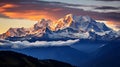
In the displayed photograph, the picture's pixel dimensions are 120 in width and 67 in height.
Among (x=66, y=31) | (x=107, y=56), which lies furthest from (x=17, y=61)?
(x=107, y=56)

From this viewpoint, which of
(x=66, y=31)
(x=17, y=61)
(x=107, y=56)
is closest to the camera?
(x=66, y=31)

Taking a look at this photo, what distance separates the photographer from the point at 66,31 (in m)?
11.4

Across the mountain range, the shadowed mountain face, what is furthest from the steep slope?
the shadowed mountain face

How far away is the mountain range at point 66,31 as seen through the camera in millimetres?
11250

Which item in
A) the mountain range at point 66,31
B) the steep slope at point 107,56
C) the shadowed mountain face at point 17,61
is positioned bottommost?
the shadowed mountain face at point 17,61

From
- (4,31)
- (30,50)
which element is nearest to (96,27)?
(30,50)

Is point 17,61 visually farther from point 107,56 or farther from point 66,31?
point 107,56

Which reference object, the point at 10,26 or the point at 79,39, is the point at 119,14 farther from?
the point at 10,26

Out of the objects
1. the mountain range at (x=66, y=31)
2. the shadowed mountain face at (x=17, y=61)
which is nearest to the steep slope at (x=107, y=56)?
the mountain range at (x=66, y=31)

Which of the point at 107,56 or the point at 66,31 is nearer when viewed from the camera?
the point at 66,31

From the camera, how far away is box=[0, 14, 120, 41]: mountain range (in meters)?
11.2

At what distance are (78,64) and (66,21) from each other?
1720 mm

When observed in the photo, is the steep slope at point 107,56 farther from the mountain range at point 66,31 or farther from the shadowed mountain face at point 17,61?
the shadowed mountain face at point 17,61

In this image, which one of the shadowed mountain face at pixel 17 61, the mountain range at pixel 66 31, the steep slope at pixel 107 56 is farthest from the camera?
the shadowed mountain face at pixel 17 61
